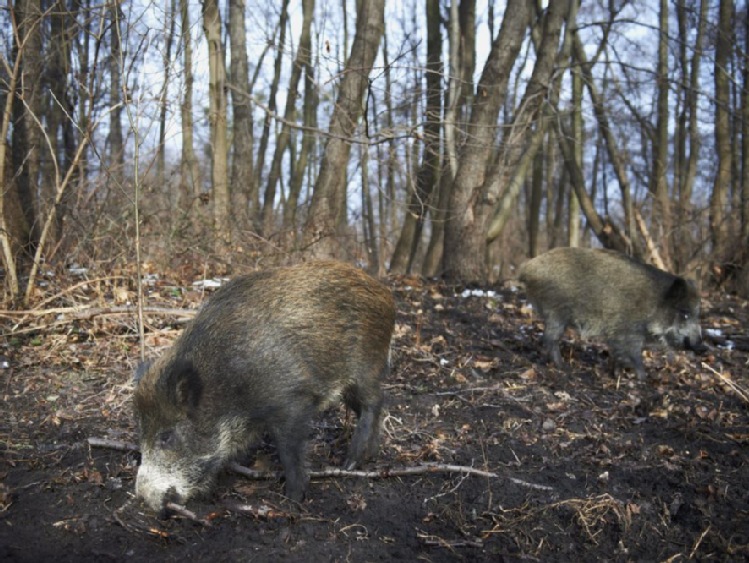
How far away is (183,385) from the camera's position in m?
3.43

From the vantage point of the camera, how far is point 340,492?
3693mm

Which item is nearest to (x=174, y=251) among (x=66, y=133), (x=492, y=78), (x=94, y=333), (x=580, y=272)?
(x=94, y=333)

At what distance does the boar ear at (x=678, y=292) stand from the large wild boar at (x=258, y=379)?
411 cm

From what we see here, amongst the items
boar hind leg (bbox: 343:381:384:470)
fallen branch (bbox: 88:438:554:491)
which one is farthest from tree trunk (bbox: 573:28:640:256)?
fallen branch (bbox: 88:438:554:491)

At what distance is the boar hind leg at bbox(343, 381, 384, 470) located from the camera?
4.03 meters

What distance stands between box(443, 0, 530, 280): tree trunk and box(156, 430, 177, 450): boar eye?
658 cm

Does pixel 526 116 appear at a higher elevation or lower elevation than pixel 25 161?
higher

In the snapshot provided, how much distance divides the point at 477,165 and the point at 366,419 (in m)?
6.24

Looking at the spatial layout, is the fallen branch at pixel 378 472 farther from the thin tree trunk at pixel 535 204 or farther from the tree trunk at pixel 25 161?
the thin tree trunk at pixel 535 204

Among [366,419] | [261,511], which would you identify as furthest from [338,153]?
[261,511]

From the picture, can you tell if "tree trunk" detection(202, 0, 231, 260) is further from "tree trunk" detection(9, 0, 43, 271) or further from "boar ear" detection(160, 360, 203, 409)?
"boar ear" detection(160, 360, 203, 409)

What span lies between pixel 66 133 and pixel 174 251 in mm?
3748

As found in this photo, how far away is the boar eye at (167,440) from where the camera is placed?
348cm

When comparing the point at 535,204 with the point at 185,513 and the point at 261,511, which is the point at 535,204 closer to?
the point at 261,511
